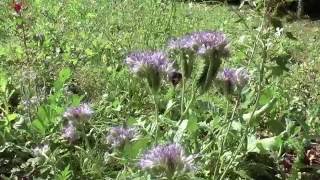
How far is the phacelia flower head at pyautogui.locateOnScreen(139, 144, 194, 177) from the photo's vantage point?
1552mm

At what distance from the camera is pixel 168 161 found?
1.55 m

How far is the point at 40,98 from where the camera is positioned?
294cm

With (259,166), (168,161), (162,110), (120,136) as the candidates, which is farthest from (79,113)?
(162,110)

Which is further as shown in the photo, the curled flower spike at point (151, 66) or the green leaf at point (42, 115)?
the green leaf at point (42, 115)

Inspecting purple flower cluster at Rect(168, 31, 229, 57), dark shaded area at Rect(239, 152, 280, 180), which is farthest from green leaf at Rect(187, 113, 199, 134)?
purple flower cluster at Rect(168, 31, 229, 57)

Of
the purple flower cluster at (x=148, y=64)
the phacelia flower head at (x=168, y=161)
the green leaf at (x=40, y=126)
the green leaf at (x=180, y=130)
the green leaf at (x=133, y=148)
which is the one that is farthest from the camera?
the green leaf at (x=40, y=126)

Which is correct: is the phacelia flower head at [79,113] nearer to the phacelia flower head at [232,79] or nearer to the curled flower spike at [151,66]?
the curled flower spike at [151,66]

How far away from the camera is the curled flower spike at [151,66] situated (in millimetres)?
1890

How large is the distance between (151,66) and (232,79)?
0.31 metres

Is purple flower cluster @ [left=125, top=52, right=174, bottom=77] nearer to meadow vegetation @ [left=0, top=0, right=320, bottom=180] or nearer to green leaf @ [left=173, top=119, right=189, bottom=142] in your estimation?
meadow vegetation @ [left=0, top=0, right=320, bottom=180]

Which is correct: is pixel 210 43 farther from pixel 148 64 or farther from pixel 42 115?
pixel 42 115

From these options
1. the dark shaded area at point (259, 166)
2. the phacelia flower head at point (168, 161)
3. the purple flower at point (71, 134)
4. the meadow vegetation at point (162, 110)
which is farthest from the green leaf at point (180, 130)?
the phacelia flower head at point (168, 161)

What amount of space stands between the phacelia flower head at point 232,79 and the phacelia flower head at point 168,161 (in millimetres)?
502

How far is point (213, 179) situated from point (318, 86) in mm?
1800
